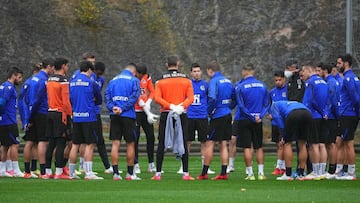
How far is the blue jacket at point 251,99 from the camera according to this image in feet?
77.4

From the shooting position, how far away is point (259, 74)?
48406 millimetres

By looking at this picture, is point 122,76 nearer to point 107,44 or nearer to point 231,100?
point 231,100

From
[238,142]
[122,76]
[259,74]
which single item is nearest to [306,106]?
[238,142]

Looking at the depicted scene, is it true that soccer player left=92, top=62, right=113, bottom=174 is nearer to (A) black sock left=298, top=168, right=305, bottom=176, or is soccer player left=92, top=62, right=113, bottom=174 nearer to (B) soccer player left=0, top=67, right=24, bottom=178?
(B) soccer player left=0, top=67, right=24, bottom=178

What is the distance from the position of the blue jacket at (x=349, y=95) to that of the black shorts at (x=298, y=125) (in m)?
1.81

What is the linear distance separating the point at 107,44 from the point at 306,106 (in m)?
25.7

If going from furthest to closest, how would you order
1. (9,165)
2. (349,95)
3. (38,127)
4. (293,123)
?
(9,165), (38,127), (349,95), (293,123)

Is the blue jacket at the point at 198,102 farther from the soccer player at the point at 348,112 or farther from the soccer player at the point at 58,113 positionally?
the soccer player at the point at 58,113

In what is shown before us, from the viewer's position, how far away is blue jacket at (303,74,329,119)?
23328mm

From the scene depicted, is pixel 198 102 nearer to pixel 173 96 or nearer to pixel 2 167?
pixel 173 96

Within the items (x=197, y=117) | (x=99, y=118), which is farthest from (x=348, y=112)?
(x=99, y=118)

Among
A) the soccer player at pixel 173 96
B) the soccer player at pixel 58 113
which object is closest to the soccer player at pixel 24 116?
the soccer player at pixel 58 113

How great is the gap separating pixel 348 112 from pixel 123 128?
A: 4.87 metres

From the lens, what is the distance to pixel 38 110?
24828 millimetres
